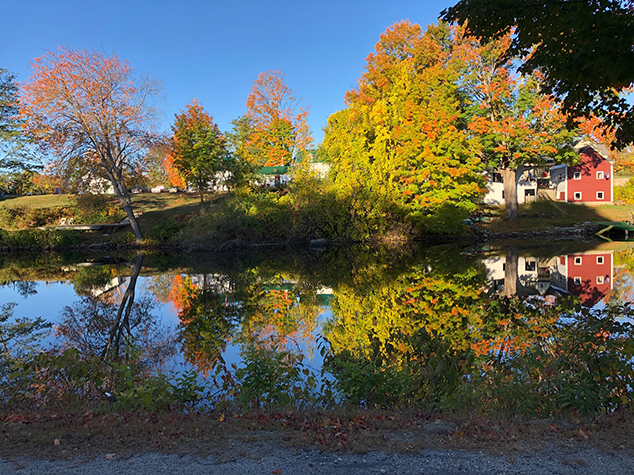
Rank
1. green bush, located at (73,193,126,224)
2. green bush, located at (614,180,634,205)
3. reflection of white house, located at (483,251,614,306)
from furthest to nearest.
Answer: green bush, located at (614,180,634,205)
green bush, located at (73,193,126,224)
reflection of white house, located at (483,251,614,306)

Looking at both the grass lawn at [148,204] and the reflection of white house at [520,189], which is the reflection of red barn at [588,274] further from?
the grass lawn at [148,204]

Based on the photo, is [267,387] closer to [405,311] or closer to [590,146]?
[405,311]

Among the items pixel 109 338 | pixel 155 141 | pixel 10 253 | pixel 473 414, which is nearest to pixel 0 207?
pixel 10 253

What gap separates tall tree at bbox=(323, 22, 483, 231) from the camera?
29906mm

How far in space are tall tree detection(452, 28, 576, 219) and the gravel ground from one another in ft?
107

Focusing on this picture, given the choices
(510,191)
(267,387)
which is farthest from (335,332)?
(510,191)

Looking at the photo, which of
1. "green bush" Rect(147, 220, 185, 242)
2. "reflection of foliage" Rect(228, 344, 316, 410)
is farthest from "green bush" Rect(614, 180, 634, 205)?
"reflection of foliage" Rect(228, 344, 316, 410)

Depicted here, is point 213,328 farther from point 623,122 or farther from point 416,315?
point 623,122

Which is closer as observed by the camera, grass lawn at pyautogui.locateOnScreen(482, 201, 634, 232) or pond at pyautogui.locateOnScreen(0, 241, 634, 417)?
pond at pyautogui.locateOnScreen(0, 241, 634, 417)

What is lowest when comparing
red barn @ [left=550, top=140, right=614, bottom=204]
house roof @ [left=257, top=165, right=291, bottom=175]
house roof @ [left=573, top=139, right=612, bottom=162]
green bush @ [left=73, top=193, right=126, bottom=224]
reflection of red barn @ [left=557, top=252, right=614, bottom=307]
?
reflection of red barn @ [left=557, top=252, right=614, bottom=307]

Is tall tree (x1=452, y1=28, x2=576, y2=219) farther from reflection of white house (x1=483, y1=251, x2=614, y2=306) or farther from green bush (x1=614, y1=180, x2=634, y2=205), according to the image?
green bush (x1=614, y1=180, x2=634, y2=205)

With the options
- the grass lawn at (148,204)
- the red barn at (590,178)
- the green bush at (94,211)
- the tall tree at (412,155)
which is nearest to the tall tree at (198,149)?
the grass lawn at (148,204)

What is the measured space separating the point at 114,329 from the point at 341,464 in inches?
371

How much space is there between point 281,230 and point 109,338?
24.1 m
